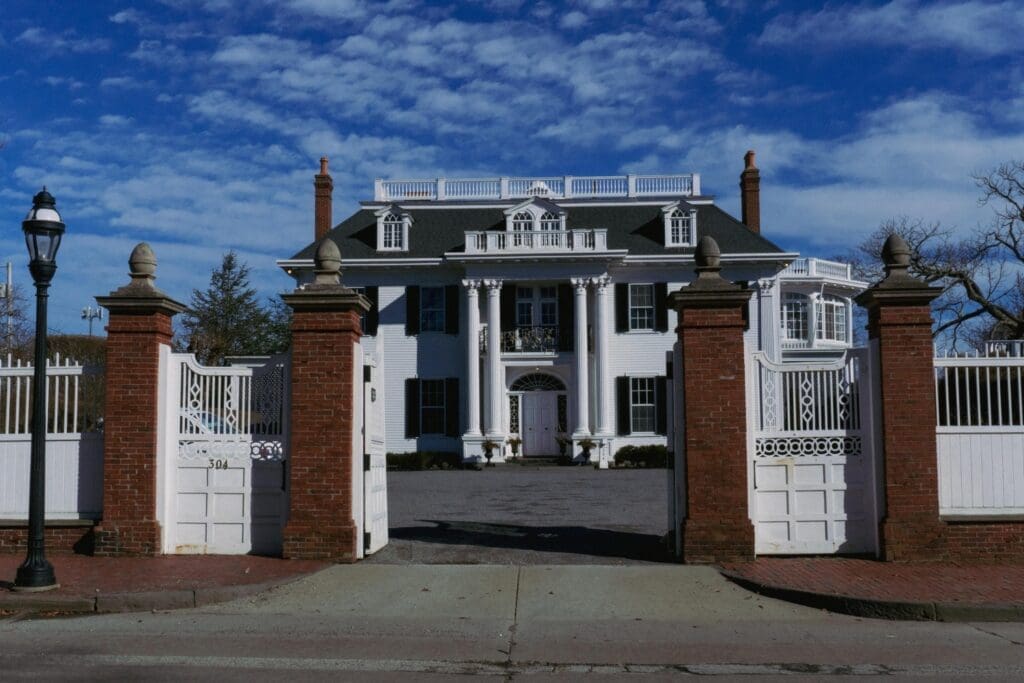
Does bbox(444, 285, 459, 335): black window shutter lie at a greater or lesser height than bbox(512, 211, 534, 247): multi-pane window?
lesser

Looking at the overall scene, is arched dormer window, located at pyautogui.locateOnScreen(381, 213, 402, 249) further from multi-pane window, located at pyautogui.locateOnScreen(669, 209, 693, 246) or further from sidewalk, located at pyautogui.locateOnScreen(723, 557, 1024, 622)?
sidewalk, located at pyautogui.locateOnScreen(723, 557, 1024, 622)

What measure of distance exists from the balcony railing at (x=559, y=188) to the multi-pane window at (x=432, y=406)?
A: 7.22 m

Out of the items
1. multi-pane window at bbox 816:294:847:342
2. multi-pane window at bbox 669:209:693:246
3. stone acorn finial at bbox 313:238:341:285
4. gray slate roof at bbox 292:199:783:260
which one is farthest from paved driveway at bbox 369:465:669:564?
multi-pane window at bbox 816:294:847:342

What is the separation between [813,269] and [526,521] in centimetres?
2483

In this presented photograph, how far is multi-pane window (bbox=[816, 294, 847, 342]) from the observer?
1438 inches

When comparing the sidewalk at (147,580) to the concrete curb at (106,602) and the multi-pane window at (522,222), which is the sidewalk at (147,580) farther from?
the multi-pane window at (522,222)

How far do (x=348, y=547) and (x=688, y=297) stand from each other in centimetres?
428

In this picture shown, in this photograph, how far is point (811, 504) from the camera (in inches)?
395

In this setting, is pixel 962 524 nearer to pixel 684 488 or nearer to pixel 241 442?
pixel 684 488

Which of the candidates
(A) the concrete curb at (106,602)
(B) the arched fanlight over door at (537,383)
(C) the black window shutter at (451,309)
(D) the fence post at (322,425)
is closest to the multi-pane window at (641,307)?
(B) the arched fanlight over door at (537,383)

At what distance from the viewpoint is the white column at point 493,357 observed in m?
30.6

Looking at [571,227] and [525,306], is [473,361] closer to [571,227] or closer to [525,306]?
[525,306]

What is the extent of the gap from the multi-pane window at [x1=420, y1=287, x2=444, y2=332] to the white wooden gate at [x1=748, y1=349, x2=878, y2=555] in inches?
882

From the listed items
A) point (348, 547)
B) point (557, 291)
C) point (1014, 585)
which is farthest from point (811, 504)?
point (557, 291)
